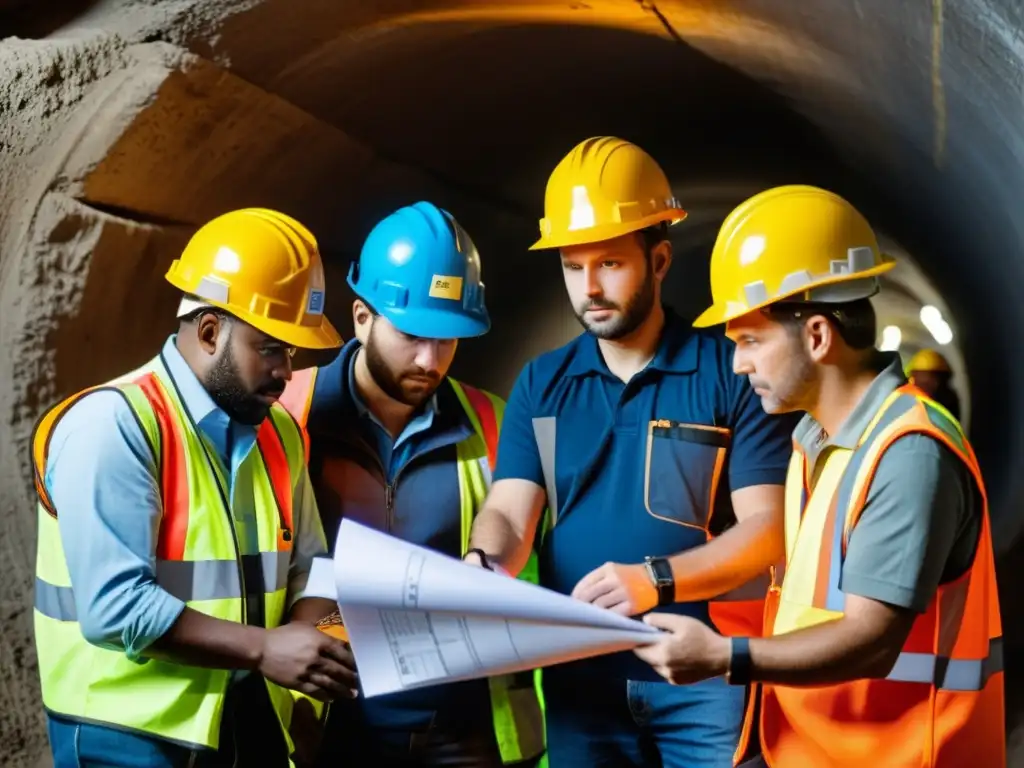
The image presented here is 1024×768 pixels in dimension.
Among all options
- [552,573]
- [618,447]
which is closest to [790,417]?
[618,447]

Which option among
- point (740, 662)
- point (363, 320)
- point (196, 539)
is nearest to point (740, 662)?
point (740, 662)

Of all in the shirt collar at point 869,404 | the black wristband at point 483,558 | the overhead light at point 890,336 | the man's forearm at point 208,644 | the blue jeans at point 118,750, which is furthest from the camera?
the overhead light at point 890,336

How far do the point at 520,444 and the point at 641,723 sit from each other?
82cm

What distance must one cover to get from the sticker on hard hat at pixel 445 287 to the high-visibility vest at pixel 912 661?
143cm

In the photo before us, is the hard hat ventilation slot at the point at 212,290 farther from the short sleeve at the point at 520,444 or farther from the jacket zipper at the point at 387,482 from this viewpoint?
the short sleeve at the point at 520,444

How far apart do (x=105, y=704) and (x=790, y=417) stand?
6.11 feet

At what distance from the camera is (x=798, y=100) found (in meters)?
5.58

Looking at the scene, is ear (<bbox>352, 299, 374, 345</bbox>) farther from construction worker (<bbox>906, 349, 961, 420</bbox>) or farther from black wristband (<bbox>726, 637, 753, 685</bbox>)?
construction worker (<bbox>906, 349, 961, 420</bbox>)

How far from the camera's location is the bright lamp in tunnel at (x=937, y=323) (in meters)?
11.6

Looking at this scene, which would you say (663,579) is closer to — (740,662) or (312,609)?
(740,662)

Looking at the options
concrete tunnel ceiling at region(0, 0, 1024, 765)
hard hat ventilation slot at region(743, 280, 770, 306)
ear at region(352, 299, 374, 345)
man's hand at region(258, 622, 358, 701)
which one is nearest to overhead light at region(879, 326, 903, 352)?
concrete tunnel ceiling at region(0, 0, 1024, 765)

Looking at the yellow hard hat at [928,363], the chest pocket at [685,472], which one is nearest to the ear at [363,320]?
the chest pocket at [685,472]

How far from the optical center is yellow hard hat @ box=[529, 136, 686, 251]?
306cm

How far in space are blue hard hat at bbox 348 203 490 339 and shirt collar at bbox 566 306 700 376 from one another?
0.38 metres
